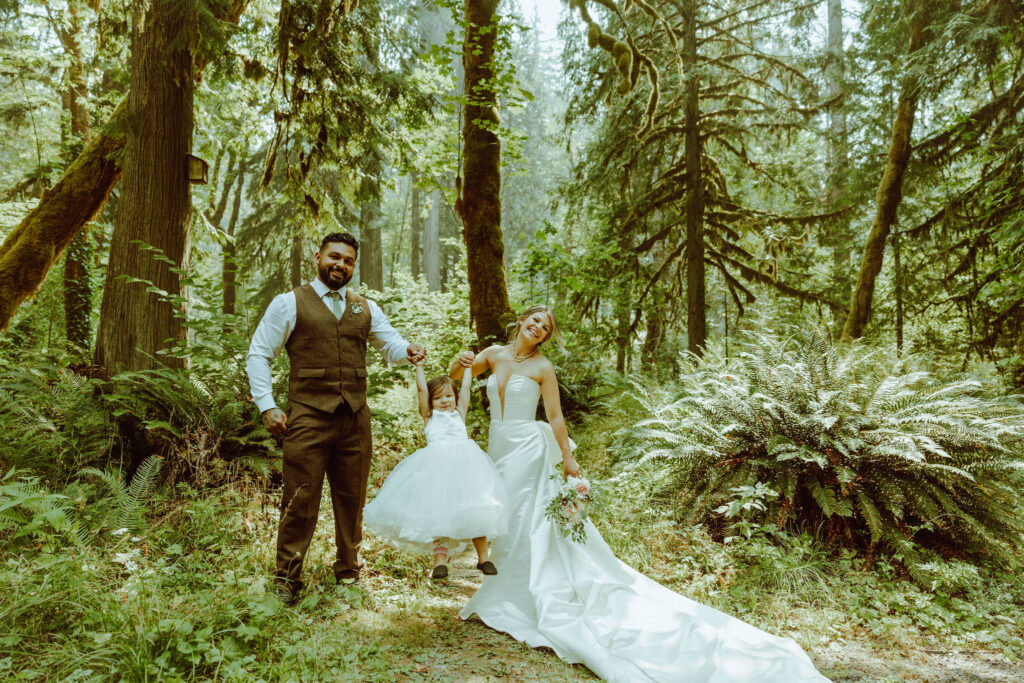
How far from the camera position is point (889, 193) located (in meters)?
9.46

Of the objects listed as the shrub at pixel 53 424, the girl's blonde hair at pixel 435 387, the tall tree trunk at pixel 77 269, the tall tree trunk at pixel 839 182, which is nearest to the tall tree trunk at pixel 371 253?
the tall tree trunk at pixel 77 269

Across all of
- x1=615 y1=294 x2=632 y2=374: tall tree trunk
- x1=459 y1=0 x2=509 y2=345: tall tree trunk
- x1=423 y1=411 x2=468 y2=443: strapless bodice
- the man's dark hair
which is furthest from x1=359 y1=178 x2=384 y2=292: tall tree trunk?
x1=423 y1=411 x2=468 y2=443: strapless bodice

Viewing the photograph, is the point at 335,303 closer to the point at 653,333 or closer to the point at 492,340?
the point at 492,340

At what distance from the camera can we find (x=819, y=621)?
4.06 metres

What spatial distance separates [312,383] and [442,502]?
119 cm

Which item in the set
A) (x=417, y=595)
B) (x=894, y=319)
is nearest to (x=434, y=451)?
(x=417, y=595)

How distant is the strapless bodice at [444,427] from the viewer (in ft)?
12.8

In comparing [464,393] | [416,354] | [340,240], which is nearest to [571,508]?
[464,393]

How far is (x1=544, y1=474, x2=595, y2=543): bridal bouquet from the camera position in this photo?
388 cm

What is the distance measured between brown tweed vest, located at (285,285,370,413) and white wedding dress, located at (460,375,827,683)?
1.07 metres

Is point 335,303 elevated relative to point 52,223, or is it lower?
lower

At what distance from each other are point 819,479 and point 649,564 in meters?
1.77

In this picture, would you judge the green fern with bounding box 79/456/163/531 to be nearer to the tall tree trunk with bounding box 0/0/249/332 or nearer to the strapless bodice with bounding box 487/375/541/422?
the strapless bodice with bounding box 487/375/541/422

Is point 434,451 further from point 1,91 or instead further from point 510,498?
point 1,91
